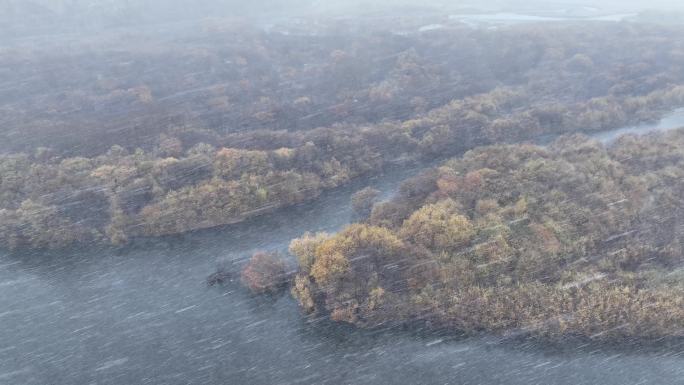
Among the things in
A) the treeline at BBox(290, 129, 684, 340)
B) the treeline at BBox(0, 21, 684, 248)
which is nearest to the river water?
the treeline at BBox(290, 129, 684, 340)

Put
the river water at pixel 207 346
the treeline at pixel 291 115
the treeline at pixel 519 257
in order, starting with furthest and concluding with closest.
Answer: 1. the treeline at pixel 291 115
2. the treeline at pixel 519 257
3. the river water at pixel 207 346

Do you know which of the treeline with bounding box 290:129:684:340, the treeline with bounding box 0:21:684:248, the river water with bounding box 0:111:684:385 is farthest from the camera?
the treeline with bounding box 0:21:684:248

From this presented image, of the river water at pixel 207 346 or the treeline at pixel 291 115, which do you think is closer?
the river water at pixel 207 346

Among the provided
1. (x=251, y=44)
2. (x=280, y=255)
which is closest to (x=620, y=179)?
(x=280, y=255)

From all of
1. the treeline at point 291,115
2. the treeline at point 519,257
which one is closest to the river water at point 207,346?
the treeline at point 519,257

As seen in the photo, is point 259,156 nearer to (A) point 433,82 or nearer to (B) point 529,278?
(B) point 529,278

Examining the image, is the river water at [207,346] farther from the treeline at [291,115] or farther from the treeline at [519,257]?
the treeline at [291,115]

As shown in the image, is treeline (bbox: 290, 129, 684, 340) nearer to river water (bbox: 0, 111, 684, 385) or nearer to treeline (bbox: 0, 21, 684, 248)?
river water (bbox: 0, 111, 684, 385)

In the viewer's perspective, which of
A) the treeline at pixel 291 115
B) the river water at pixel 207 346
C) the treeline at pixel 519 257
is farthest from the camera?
the treeline at pixel 291 115
